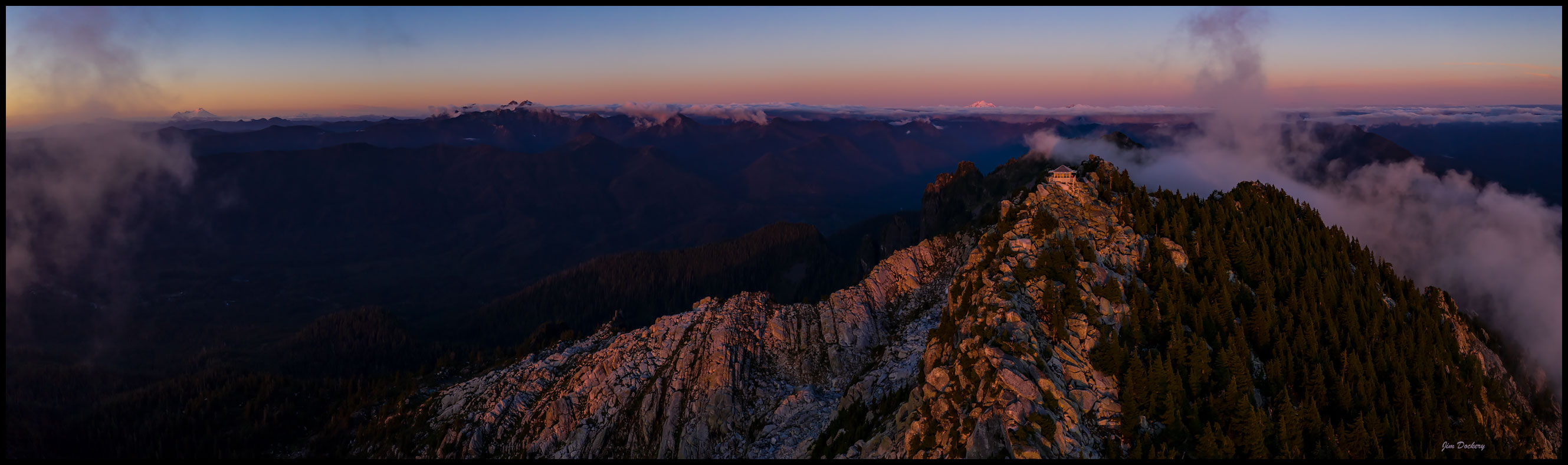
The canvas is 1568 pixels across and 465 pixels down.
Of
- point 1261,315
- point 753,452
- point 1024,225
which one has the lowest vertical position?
point 753,452

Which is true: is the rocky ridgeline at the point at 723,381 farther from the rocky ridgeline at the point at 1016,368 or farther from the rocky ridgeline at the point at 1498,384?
the rocky ridgeline at the point at 1498,384

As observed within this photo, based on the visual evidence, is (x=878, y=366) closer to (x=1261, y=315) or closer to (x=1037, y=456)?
(x=1037, y=456)

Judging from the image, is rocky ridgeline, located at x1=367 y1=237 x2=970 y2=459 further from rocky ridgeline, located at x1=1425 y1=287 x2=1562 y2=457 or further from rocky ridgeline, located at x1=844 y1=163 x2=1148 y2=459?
rocky ridgeline, located at x1=1425 y1=287 x2=1562 y2=457

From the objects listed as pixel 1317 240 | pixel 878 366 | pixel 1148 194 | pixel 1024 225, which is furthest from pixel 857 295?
pixel 1317 240
